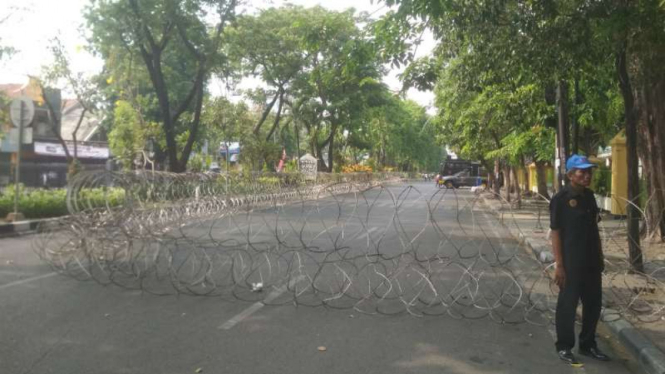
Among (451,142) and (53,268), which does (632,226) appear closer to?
(53,268)

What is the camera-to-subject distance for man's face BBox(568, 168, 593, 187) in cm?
490

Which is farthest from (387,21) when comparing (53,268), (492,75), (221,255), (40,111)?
(40,111)

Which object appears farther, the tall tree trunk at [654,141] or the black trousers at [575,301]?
the tall tree trunk at [654,141]

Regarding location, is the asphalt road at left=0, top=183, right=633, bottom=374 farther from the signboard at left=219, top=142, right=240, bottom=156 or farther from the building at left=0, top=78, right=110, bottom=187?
the building at left=0, top=78, right=110, bottom=187

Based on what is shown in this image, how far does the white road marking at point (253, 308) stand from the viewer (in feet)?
19.8

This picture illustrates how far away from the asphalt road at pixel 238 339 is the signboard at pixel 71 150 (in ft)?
119

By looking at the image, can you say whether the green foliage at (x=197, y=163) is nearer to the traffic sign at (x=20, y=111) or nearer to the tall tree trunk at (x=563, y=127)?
the traffic sign at (x=20, y=111)

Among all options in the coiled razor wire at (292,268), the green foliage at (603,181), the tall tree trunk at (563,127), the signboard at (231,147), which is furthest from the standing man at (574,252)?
the signboard at (231,147)

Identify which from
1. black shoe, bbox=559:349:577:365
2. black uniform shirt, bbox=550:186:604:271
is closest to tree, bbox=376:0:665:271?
black uniform shirt, bbox=550:186:604:271

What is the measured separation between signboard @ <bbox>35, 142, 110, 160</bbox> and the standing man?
40712 millimetres

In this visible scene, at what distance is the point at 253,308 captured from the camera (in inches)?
266

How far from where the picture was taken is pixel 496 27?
9.57 m

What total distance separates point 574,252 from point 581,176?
0.64 meters

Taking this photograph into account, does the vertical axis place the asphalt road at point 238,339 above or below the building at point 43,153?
below
